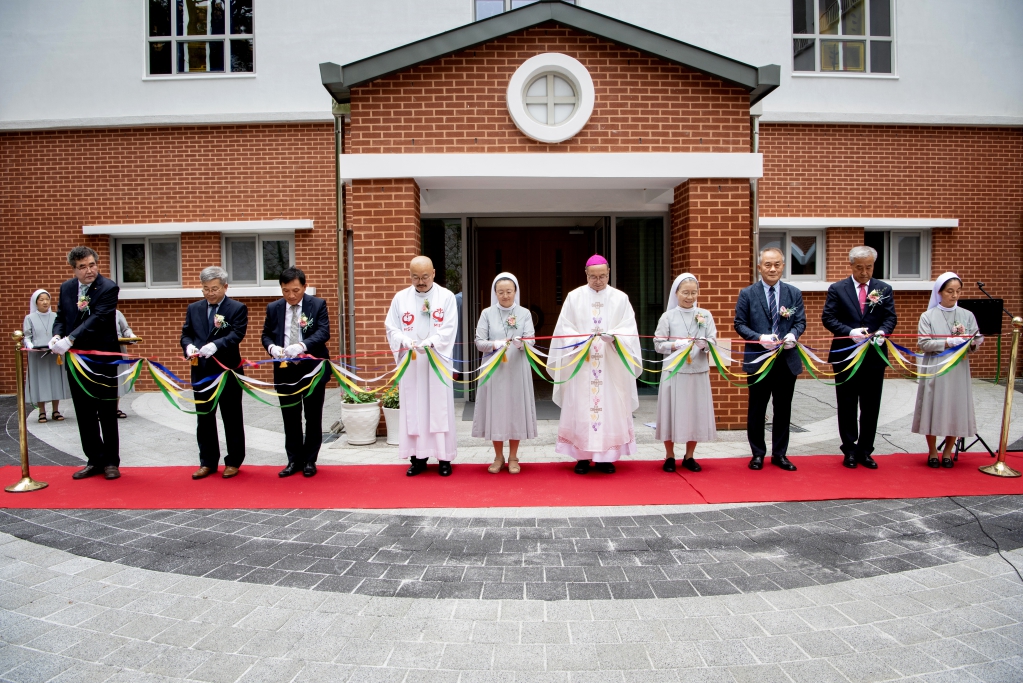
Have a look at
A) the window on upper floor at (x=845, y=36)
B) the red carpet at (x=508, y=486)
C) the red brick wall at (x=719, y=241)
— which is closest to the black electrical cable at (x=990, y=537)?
the red carpet at (x=508, y=486)

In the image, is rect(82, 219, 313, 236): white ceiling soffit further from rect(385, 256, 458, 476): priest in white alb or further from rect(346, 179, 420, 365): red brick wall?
rect(385, 256, 458, 476): priest in white alb

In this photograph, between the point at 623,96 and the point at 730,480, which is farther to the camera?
the point at 623,96

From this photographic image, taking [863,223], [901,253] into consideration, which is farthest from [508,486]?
[901,253]

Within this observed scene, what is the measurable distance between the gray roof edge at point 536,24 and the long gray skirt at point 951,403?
378cm

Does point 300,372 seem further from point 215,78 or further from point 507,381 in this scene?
point 215,78

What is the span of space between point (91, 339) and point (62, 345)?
0.93 feet

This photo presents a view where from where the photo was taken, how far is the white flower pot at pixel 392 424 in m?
7.58

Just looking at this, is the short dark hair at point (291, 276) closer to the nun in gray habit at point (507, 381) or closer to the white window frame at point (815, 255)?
the nun in gray habit at point (507, 381)

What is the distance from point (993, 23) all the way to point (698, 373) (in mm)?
11277

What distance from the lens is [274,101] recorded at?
11820mm

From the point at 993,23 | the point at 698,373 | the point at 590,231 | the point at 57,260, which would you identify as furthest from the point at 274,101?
the point at 993,23

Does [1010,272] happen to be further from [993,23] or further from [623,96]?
[623,96]

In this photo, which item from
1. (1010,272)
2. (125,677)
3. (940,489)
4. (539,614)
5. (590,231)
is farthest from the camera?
(1010,272)

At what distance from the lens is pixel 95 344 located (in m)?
6.32
